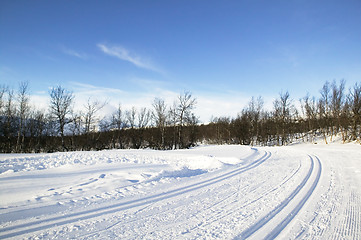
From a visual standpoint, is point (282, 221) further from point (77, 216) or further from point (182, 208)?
point (77, 216)

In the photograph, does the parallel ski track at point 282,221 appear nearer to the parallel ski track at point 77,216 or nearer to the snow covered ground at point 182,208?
the snow covered ground at point 182,208

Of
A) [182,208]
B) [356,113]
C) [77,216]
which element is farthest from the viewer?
[356,113]

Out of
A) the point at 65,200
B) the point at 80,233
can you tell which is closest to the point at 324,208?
the point at 80,233

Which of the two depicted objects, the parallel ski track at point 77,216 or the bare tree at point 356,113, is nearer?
the parallel ski track at point 77,216

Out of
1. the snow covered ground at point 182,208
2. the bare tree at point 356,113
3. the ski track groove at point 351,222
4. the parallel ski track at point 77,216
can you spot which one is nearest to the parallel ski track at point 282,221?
the snow covered ground at point 182,208

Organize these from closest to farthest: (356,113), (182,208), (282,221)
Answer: (282,221)
(182,208)
(356,113)

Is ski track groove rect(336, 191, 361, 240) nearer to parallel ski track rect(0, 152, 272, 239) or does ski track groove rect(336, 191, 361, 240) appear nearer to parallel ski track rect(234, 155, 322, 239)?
parallel ski track rect(234, 155, 322, 239)

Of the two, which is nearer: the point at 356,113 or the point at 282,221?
the point at 282,221

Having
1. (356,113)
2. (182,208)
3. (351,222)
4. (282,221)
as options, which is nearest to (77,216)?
(182,208)

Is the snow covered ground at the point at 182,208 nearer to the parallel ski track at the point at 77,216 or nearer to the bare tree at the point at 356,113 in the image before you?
the parallel ski track at the point at 77,216

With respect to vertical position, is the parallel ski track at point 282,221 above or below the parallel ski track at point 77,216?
above

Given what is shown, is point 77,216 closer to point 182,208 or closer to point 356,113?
point 182,208

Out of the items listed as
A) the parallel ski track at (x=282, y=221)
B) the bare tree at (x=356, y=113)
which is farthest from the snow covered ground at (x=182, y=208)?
the bare tree at (x=356, y=113)

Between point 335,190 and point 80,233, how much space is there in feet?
22.4
